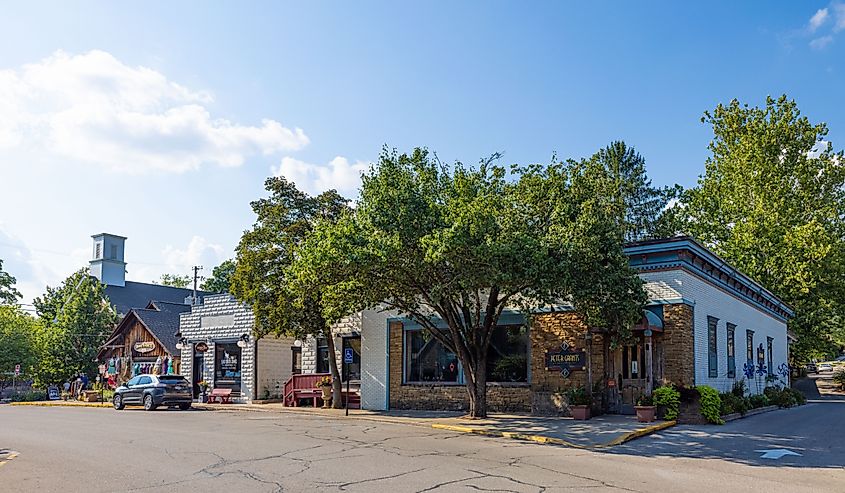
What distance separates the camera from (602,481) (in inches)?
451

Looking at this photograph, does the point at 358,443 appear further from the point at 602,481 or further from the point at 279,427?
the point at 602,481

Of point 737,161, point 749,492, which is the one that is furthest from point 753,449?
point 737,161

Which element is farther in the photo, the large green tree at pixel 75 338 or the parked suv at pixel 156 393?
the large green tree at pixel 75 338

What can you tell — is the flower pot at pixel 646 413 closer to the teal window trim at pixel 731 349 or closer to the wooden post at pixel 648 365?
the wooden post at pixel 648 365

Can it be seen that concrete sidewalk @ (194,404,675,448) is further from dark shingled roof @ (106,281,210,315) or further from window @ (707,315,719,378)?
dark shingled roof @ (106,281,210,315)

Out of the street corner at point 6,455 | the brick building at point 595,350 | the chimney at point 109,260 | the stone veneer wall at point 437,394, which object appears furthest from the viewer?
the chimney at point 109,260

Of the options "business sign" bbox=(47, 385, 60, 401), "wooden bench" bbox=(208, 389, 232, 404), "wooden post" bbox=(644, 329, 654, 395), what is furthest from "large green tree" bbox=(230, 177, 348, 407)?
"business sign" bbox=(47, 385, 60, 401)

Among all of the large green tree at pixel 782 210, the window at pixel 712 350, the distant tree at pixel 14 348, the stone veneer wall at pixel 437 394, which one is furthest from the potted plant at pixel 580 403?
the distant tree at pixel 14 348

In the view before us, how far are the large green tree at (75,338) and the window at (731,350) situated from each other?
36.8m

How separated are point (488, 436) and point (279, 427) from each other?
6025 millimetres

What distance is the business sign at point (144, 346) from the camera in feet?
139

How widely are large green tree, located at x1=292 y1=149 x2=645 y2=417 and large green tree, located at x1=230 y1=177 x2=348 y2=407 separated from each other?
6.40 metres

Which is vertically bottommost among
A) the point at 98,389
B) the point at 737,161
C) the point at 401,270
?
the point at 98,389

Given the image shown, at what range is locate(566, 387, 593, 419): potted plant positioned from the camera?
21.4 metres
